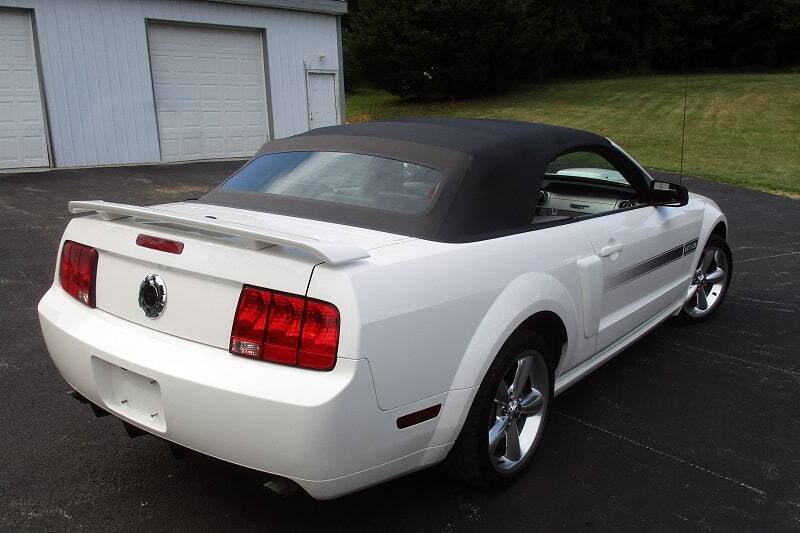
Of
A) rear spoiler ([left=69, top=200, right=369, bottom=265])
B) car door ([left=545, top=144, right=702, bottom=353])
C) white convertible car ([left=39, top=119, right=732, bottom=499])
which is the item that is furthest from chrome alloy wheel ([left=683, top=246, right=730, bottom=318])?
rear spoiler ([left=69, top=200, right=369, bottom=265])

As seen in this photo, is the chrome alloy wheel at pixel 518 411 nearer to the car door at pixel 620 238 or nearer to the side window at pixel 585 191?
the car door at pixel 620 238

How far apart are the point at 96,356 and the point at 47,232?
6.01m

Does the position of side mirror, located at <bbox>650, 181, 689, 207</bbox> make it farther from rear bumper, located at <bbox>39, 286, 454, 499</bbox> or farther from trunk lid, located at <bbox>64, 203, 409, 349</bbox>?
rear bumper, located at <bbox>39, 286, 454, 499</bbox>

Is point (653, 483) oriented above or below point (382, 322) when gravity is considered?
below

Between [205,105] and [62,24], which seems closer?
[62,24]

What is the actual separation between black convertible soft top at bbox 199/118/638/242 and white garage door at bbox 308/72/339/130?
44.9ft

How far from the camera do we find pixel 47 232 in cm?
768

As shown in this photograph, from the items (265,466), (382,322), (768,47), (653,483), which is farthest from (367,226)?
(768,47)

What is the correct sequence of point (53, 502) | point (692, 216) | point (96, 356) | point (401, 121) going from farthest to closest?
point (692, 216) → point (401, 121) → point (53, 502) → point (96, 356)

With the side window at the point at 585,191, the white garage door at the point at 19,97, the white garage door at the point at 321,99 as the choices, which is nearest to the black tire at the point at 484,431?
the side window at the point at 585,191

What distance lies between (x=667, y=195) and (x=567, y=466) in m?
1.76

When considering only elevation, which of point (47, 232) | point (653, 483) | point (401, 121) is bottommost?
point (653, 483)

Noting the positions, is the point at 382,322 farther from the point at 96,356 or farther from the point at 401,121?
the point at 401,121

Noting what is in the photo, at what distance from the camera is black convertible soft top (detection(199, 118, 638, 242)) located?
8.95 ft
